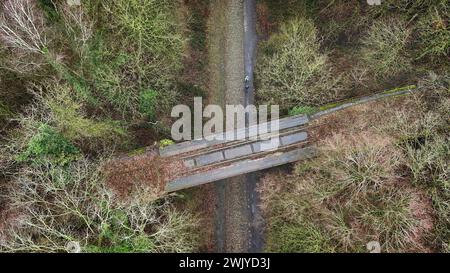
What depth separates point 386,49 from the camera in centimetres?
3766

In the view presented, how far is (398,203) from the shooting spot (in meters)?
30.9

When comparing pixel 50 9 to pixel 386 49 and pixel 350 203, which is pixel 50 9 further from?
pixel 386 49

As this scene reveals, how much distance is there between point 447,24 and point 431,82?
4.67 meters

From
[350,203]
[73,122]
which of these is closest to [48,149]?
[73,122]

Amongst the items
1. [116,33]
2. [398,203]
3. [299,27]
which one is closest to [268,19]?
[299,27]

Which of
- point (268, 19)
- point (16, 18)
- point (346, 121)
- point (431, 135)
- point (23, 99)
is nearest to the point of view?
point (16, 18)

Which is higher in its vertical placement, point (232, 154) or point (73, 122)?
point (73, 122)

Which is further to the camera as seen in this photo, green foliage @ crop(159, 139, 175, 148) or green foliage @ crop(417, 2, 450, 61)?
green foliage @ crop(159, 139, 175, 148)

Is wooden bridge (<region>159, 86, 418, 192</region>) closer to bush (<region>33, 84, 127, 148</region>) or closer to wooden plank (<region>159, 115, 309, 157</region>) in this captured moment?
wooden plank (<region>159, 115, 309, 157</region>)

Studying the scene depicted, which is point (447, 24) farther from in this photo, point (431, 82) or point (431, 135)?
point (431, 135)

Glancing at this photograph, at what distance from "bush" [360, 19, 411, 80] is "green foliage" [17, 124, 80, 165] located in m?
25.8

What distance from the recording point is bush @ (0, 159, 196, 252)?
30.7 metres

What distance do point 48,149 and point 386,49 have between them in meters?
28.2

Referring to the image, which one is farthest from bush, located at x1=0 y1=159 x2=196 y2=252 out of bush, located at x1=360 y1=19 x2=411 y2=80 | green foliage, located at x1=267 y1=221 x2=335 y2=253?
bush, located at x1=360 y1=19 x2=411 y2=80
